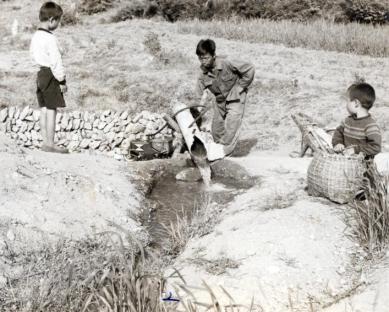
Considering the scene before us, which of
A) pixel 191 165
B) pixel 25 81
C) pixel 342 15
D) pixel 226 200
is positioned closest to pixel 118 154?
pixel 191 165

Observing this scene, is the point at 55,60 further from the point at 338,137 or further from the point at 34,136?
the point at 338,137

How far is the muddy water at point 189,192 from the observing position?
214 inches

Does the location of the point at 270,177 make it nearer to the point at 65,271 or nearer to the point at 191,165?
the point at 191,165

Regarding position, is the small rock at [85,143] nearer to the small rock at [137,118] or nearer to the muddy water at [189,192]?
the small rock at [137,118]

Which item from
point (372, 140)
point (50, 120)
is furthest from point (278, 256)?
point (50, 120)

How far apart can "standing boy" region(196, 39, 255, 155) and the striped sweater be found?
5.31 ft

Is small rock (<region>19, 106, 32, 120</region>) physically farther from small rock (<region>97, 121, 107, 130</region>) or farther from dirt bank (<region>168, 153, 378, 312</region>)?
dirt bank (<region>168, 153, 378, 312</region>)

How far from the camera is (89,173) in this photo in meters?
5.76

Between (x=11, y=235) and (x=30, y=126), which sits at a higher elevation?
(x=30, y=126)

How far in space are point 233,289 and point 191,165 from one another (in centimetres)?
268

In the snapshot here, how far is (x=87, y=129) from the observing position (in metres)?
7.44

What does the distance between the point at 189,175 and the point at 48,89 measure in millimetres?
1673

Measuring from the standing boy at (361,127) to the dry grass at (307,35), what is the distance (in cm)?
651

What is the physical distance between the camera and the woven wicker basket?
15.5 feet
